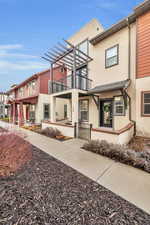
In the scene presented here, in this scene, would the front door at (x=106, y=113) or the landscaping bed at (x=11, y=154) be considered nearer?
the landscaping bed at (x=11, y=154)

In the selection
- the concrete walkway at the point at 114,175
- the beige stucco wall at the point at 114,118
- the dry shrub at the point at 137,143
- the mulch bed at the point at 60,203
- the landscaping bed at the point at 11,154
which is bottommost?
the concrete walkway at the point at 114,175

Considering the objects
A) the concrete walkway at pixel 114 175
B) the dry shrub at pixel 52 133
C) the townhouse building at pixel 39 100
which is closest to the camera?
the concrete walkway at pixel 114 175

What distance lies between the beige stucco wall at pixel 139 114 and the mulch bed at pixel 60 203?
15.7 feet

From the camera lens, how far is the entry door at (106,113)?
335 inches

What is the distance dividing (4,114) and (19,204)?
29408 millimetres

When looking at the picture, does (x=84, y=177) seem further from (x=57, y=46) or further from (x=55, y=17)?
(x=55, y=17)

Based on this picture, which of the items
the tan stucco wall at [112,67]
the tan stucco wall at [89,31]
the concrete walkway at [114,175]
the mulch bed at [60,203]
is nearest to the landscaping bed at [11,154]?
the mulch bed at [60,203]

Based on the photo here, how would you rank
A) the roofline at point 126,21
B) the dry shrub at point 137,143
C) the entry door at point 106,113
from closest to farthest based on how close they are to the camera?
1. the dry shrub at point 137,143
2. the roofline at point 126,21
3. the entry door at point 106,113

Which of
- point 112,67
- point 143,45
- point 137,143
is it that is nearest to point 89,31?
point 112,67

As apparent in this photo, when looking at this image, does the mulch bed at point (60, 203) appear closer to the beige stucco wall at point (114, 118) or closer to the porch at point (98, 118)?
the porch at point (98, 118)

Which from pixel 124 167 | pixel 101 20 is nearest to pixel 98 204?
pixel 124 167

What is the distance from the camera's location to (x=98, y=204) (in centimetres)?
217

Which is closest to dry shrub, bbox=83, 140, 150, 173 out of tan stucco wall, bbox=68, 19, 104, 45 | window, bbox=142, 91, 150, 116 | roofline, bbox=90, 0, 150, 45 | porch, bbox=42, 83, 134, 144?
porch, bbox=42, 83, 134, 144

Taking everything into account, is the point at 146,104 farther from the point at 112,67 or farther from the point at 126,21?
the point at 126,21
